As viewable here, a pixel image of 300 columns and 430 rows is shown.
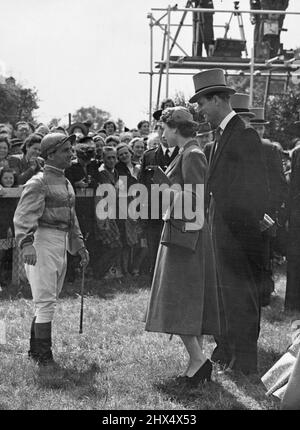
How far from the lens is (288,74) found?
1265 cm

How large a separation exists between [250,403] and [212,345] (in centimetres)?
146

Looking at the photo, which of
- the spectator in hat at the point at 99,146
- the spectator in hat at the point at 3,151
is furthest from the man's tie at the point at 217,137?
the spectator in hat at the point at 99,146

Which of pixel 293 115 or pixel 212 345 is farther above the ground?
pixel 293 115

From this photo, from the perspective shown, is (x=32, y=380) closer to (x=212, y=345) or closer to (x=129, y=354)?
(x=129, y=354)

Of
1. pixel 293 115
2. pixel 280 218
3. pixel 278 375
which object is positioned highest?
pixel 293 115

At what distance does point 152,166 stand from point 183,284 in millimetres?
2648

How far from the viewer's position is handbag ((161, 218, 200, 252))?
16.5ft

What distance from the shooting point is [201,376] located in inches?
204

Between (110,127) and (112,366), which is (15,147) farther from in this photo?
(112,366)

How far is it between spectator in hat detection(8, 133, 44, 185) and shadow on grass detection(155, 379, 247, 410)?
4.21 metres

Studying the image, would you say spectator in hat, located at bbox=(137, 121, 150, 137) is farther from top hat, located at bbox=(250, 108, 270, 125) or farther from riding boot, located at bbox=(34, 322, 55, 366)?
riding boot, located at bbox=(34, 322, 55, 366)

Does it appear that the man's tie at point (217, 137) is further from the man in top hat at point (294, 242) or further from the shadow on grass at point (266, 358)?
the man in top hat at point (294, 242)

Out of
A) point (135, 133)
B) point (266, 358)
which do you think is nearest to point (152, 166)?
point (266, 358)
